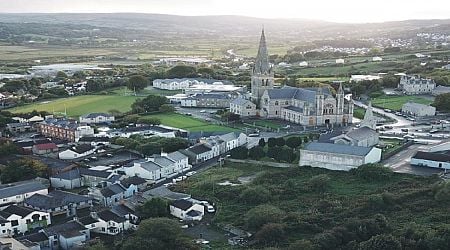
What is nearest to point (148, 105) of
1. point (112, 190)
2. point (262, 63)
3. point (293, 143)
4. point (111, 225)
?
point (262, 63)

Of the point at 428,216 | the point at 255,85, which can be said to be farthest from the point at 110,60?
the point at 428,216

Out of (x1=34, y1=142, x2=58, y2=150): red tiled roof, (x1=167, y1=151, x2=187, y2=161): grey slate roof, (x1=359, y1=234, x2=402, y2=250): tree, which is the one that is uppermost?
(x1=359, y1=234, x2=402, y2=250): tree

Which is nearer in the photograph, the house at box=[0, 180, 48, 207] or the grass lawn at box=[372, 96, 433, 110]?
the house at box=[0, 180, 48, 207]

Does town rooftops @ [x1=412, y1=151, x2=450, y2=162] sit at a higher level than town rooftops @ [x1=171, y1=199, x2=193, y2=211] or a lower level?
higher

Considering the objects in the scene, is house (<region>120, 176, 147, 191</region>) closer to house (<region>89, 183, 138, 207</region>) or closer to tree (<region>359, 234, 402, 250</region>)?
house (<region>89, 183, 138, 207</region>)

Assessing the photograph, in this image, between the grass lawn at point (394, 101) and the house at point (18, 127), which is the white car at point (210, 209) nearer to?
the house at point (18, 127)

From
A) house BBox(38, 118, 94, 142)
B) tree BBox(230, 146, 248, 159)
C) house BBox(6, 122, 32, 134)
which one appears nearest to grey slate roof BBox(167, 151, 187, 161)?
tree BBox(230, 146, 248, 159)

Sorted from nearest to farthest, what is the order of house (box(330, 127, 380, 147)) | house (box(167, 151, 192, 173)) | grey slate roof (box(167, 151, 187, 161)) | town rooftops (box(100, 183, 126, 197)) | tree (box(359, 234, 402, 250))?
tree (box(359, 234, 402, 250)) < town rooftops (box(100, 183, 126, 197)) < house (box(167, 151, 192, 173)) < grey slate roof (box(167, 151, 187, 161)) < house (box(330, 127, 380, 147))
